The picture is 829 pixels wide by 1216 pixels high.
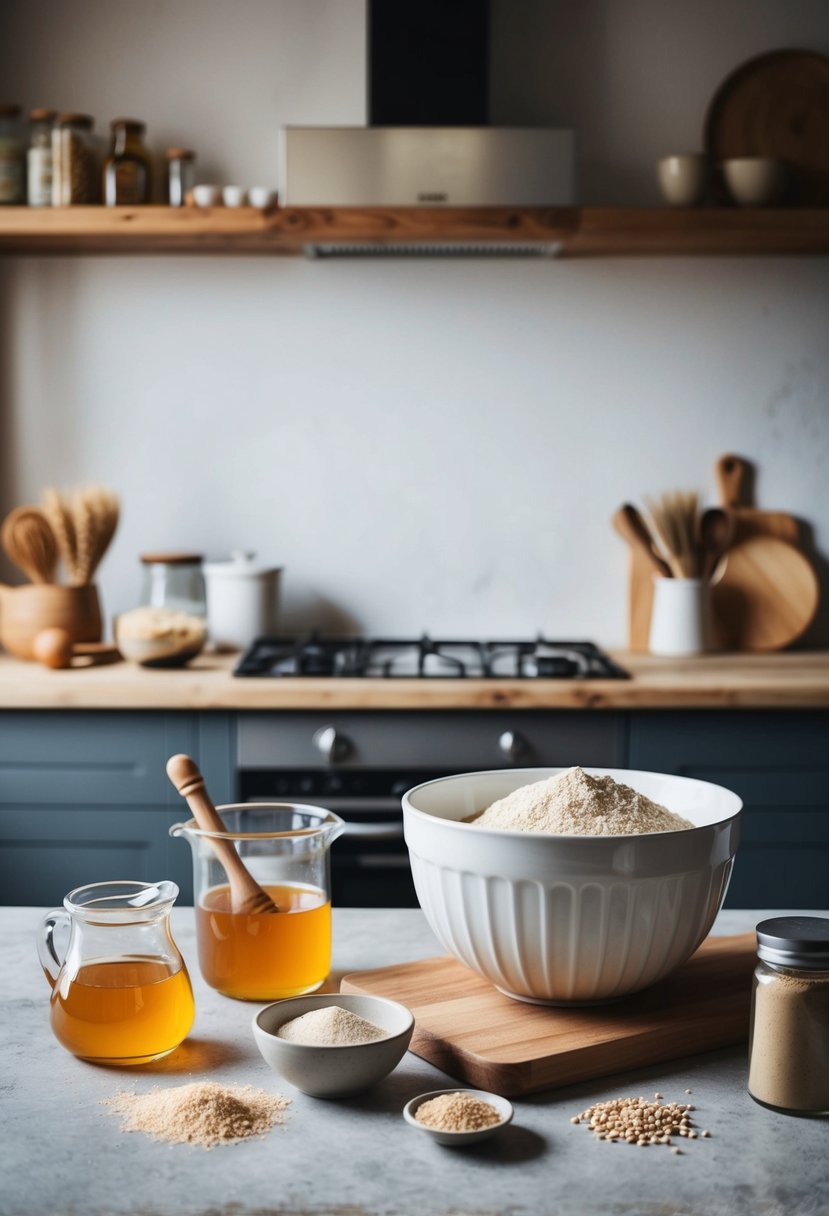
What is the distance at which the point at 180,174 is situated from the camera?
2.89 m

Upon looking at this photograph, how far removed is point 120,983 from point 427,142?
2.05 meters

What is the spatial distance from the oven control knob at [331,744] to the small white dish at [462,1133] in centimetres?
155

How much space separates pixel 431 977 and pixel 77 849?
1530 mm

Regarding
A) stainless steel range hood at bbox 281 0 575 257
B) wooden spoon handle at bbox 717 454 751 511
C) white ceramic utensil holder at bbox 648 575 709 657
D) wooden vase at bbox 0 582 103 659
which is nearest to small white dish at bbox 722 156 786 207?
stainless steel range hood at bbox 281 0 575 257

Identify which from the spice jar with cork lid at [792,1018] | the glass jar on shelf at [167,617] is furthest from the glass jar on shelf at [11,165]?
the spice jar with cork lid at [792,1018]

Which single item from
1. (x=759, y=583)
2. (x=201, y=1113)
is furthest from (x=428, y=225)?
(x=201, y=1113)

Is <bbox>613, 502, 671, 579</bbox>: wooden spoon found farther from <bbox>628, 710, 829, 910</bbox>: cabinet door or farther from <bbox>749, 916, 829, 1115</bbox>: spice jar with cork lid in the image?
<bbox>749, 916, 829, 1115</bbox>: spice jar with cork lid

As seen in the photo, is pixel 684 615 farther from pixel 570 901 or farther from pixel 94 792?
pixel 570 901

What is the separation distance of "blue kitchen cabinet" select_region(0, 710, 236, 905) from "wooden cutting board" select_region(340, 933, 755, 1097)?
138 centimetres

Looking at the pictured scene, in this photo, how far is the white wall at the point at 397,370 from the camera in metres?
3.01

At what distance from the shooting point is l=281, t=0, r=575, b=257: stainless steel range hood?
8.48 ft

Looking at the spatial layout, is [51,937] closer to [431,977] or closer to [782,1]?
[431,977]

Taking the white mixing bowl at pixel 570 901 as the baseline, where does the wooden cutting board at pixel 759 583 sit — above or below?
above

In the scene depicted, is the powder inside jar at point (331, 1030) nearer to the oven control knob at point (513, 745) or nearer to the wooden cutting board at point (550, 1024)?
the wooden cutting board at point (550, 1024)
